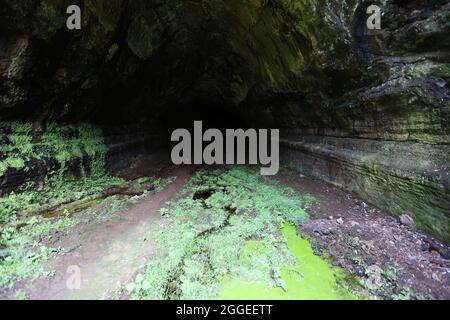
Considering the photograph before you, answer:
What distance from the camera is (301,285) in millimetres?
2689

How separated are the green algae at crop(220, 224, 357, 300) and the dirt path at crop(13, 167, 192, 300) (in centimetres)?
111

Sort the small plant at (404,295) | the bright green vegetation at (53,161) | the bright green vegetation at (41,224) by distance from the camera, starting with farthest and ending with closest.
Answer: the bright green vegetation at (53,161)
the bright green vegetation at (41,224)
the small plant at (404,295)

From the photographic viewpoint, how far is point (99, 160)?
259 inches

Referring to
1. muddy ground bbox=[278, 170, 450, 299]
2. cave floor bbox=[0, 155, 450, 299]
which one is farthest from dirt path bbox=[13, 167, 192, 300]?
muddy ground bbox=[278, 170, 450, 299]

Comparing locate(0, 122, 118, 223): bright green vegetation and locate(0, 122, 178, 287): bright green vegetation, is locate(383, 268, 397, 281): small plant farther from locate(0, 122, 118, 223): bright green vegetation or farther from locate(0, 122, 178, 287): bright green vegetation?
locate(0, 122, 118, 223): bright green vegetation

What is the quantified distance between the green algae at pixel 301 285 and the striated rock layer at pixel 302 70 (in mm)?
A: 1700

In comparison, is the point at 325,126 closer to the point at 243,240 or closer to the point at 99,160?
the point at 243,240

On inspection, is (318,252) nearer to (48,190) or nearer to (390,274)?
(390,274)

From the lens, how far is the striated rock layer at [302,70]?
3752mm

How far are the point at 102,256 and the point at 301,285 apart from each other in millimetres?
2322

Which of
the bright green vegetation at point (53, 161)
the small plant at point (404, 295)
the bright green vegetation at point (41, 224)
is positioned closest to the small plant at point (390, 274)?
the small plant at point (404, 295)

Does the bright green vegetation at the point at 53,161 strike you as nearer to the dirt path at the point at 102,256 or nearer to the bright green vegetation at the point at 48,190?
the bright green vegetation at the point at 48,190
